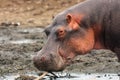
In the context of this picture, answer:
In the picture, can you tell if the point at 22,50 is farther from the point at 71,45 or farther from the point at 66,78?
the point at 71,45

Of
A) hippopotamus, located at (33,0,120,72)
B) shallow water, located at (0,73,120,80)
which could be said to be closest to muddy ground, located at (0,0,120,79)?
shallow water, located at (0,73,120,80)

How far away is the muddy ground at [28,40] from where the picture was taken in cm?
1083

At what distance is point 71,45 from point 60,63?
346 millimetres

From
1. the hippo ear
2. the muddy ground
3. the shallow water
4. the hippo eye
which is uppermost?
the hippo ear

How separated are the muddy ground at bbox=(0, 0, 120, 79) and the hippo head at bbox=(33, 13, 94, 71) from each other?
7.97ft

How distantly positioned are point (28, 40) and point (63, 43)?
6.55 meters

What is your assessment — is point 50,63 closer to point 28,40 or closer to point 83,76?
point 83,76

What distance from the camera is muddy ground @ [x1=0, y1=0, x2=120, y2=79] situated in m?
10.8

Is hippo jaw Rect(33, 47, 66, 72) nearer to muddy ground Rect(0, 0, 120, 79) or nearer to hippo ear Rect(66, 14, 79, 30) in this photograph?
hippo ear Rect(66, 14, 79, 30)

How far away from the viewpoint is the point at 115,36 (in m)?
8.23

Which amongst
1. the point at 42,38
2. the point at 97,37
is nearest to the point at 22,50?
the point at 42,38

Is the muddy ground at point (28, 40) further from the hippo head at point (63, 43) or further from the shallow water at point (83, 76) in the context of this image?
the hippo head at point (63, 43)

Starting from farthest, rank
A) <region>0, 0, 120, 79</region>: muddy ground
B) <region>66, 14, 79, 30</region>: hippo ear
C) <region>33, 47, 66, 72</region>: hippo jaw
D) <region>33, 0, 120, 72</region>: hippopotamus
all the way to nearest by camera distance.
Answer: <region>0, 0, 120, 79</region>: muddy ground < <region>66, 14, 79, 30</region>: hippo ear < <region>33, 0, 120, 72</region>: hippopotamus < <region>33, 47, 66, 72</region>: hippo jaw

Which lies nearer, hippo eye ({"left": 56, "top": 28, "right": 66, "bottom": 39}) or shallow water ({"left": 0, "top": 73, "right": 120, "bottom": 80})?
hippo eye ({"left": 56, "top": 28, "right": 66, "bottom": 39})
